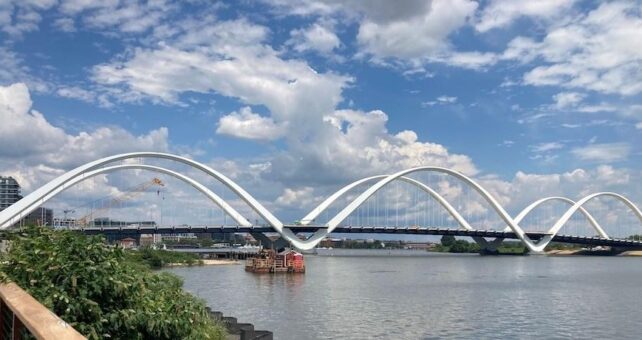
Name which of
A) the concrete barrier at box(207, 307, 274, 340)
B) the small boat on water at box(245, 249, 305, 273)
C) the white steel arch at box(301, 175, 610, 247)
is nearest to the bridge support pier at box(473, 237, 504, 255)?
the white steel arch at box(301, 175, 610, 247)

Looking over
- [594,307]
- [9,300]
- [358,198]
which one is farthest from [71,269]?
[358,198]

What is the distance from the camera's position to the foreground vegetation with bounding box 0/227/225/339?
265 inches

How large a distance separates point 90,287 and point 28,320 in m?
4.09

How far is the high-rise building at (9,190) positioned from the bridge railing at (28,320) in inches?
6351

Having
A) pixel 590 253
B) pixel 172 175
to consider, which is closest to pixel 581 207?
pixel 590 253

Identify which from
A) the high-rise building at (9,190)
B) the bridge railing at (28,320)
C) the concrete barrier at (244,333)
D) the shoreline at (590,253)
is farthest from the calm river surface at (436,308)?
the high-rise building at (9,190)

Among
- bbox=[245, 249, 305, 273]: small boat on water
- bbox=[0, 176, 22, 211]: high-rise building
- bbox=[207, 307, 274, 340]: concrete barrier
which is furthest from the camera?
bbox=[0, 176, 22, 211]: high-rise building

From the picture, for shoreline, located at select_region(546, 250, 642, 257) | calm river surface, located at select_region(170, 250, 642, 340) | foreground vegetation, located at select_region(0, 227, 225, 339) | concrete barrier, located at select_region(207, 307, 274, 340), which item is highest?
foreground vegetation, located at select_region(0, 227, 225, 339)

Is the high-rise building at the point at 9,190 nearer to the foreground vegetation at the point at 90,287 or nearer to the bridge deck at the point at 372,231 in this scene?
the bridge deck at the point at 372,231

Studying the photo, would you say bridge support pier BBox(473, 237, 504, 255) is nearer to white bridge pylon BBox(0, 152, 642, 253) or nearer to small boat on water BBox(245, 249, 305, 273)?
white bridge pylon BBox(0, 152, 642, 253)

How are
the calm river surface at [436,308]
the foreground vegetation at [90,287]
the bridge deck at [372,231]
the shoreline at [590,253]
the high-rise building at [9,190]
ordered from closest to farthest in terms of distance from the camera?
the foreground vegetation at [90,287]
the calm river surface at [436,308]
the bridge deck at [372,231]
the shoreline at [590,253]
the high-rise building at [9,190]

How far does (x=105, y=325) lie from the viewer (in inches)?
281

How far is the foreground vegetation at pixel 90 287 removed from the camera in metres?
6.73

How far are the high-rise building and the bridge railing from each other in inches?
6351
